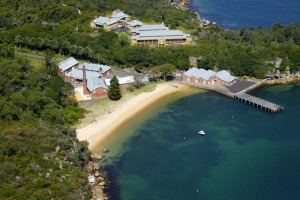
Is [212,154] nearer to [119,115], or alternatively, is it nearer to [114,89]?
[119,115]

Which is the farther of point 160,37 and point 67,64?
point 160,37

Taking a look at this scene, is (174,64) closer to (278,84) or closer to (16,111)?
(278,84)

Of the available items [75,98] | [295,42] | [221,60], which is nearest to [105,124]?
[75,98]

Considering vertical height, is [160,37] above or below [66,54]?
above

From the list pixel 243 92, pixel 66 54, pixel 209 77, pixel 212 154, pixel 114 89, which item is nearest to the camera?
pixel 212 154

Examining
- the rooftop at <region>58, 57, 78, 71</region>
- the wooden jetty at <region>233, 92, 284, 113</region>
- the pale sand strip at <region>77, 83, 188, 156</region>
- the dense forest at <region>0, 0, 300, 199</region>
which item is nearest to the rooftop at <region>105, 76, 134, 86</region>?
the pale sand strip at <region>77, 83, 188, 156</region>

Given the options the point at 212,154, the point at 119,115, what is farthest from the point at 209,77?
the point at 212,154

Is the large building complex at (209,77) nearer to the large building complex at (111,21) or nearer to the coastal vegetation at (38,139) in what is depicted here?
the coastal vegetation at (38,139)

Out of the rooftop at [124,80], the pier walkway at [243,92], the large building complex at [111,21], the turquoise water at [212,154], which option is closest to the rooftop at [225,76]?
the pier walkway at [243,92]

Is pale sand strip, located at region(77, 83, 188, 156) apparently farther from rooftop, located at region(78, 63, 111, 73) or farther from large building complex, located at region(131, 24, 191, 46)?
large building complex, located at region(131, 24, 191, 46)
